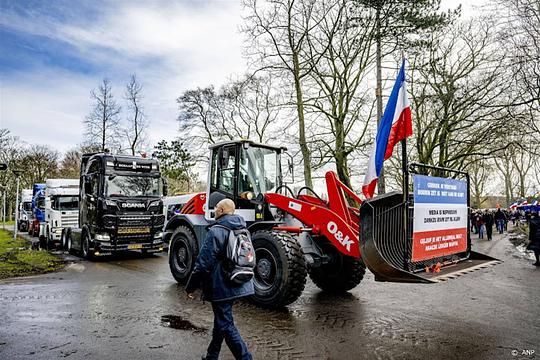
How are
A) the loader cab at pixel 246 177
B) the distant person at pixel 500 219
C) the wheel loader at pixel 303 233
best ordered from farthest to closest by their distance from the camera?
the distant person at pixel 500 219, the loader cab at pixel 246 177, the wheel loader at pixel 303 233

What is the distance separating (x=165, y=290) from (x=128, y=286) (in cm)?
104

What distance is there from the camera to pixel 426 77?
76.5 feet

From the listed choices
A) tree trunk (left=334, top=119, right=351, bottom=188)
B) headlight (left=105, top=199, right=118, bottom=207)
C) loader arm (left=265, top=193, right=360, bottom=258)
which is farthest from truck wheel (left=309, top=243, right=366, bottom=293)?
tree trunk (left=334, top=119, right=351, bottom=188)

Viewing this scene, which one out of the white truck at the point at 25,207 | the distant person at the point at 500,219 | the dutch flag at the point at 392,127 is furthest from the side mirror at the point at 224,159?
the white truck at the point at 25,207

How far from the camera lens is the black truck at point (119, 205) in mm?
13445

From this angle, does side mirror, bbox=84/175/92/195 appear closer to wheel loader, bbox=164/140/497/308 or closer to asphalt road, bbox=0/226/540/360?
asphalt road, bbox=0/226/540/360

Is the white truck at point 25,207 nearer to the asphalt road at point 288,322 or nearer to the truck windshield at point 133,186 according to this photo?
the truck windshield at point 133,186

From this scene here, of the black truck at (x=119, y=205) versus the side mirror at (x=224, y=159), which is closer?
the side mirror at (x=224, y=159)

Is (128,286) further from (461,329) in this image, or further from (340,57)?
(340,57)

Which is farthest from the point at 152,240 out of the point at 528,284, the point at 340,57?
the point at 340,57

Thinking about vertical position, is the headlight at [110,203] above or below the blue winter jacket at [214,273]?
above

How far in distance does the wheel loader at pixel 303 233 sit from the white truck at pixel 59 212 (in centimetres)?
1029

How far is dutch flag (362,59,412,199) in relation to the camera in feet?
21.4

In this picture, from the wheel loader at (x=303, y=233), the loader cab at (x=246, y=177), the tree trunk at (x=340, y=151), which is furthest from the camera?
the tree trunk at (x=340, y=151)
